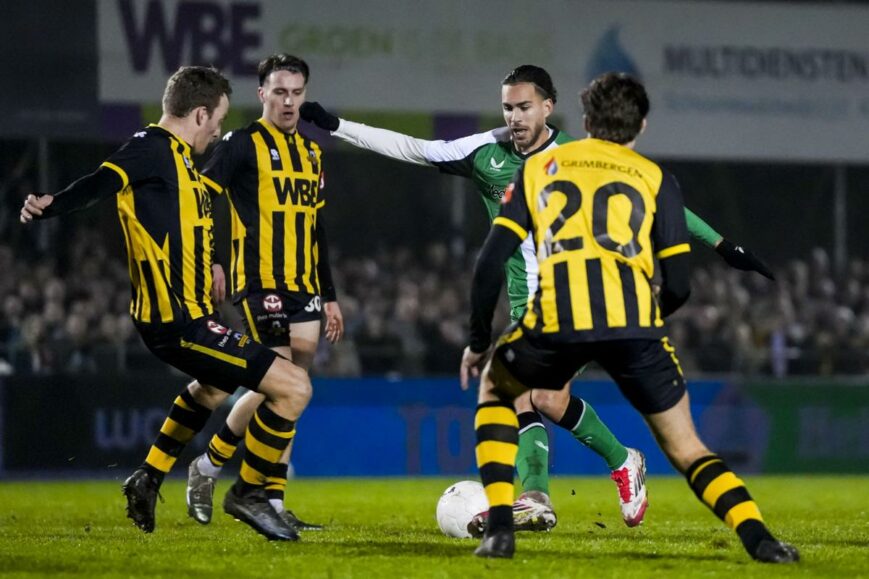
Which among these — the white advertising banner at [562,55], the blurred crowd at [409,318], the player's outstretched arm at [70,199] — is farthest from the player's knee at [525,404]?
the white advertising banner at [562,55]

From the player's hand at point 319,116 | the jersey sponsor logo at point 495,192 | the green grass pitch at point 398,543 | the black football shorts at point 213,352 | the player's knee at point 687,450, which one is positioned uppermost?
the player's hand at point 319,116

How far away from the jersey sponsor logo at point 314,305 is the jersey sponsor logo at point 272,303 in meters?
0.17

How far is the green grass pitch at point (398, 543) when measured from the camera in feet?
18.4

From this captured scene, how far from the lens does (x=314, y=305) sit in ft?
27.3

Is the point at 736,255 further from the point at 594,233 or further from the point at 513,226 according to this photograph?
the point at 513,226

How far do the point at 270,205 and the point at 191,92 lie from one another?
1.26 metres

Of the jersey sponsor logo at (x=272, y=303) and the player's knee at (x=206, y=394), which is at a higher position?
the jersey sponsor logo at (x=272, y=303)

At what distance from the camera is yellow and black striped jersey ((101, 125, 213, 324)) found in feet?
22.2

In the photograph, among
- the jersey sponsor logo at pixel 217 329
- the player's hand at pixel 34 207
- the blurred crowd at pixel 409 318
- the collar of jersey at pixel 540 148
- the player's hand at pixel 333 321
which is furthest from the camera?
the blurred crowd at pixel 409 318

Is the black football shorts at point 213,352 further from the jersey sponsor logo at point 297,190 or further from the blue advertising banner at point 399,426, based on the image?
the blue advertising banner at point 399,426

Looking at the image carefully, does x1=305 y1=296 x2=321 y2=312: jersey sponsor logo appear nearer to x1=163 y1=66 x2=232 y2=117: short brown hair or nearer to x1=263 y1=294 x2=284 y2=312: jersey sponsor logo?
x1=263 y1=294 x2=284 y2=312: jersey sponsor logo

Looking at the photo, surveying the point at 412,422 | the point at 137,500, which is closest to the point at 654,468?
the point at 412,422

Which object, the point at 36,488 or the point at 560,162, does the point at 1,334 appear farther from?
the point at 560,162

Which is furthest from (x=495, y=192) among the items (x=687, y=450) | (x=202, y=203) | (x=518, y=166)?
(x=687, y=450)
